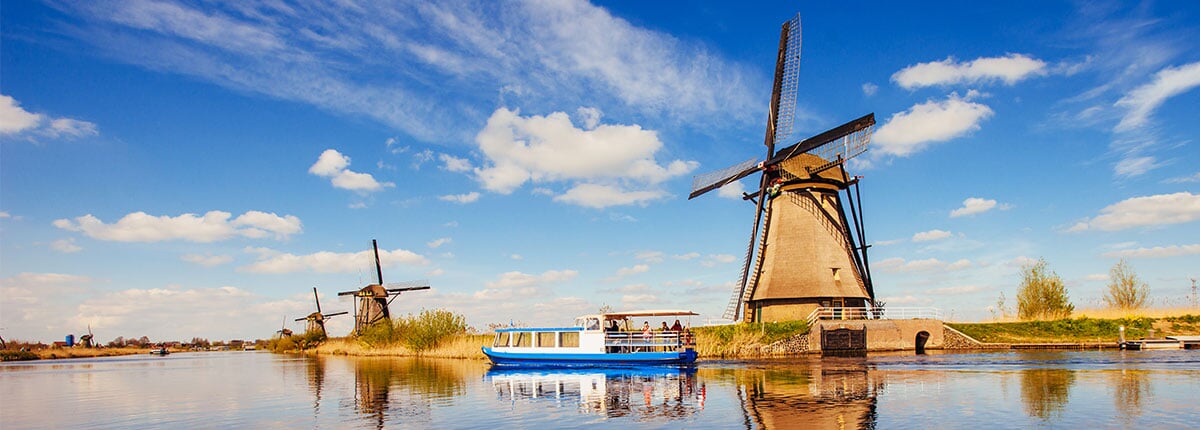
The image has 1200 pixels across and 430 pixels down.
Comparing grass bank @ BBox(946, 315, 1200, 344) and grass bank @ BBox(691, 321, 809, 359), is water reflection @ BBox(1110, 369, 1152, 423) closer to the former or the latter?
grass bank @ BBox(691, 321, 809, 359)

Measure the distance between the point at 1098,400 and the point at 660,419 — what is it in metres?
10.4

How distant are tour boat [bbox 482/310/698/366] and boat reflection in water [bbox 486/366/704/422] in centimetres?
69

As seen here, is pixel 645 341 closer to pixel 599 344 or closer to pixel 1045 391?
pixel 599 344

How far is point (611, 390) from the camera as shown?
79.7 ft

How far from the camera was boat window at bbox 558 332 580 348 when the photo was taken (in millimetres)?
36938

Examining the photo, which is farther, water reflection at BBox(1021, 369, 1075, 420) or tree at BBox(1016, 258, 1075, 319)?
tree at BBox(1016, 258, 1075, 319)

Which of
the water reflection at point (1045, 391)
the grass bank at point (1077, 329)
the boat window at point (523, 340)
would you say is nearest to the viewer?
the water reflection at point (1045, 391)

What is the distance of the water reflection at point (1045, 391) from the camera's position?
16000mm

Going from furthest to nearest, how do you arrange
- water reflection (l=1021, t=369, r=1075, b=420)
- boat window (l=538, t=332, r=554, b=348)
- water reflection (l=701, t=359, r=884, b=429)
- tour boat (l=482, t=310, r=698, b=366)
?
boat window (l=538, t=332, r=554, b=348) < tour boat (l=482, t=310, r=698, b=366) < water reflection (l=1021, t=369, r=1075, b=420) < water reflection (l=701, t=359, r=884, b=429)

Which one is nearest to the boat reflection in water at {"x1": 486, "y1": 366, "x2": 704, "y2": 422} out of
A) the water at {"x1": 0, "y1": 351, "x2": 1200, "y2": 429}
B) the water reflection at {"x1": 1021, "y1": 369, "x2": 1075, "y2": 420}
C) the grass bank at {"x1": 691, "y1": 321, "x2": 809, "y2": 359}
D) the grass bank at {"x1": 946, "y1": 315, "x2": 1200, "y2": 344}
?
the water at {"x1": 0, "y1": 351, "x2": 1200, "y2": 429}

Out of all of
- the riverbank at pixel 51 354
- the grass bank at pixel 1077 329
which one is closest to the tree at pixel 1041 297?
the grass bank at pixel 1077 329

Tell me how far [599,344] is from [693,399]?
52.0 feet

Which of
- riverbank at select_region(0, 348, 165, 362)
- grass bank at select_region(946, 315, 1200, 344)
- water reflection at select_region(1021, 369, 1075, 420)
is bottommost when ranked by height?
riverbank at select_region(0, 348, 165, 362)

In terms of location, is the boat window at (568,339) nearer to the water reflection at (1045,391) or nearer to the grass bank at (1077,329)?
the water reflection at (1045,391)
